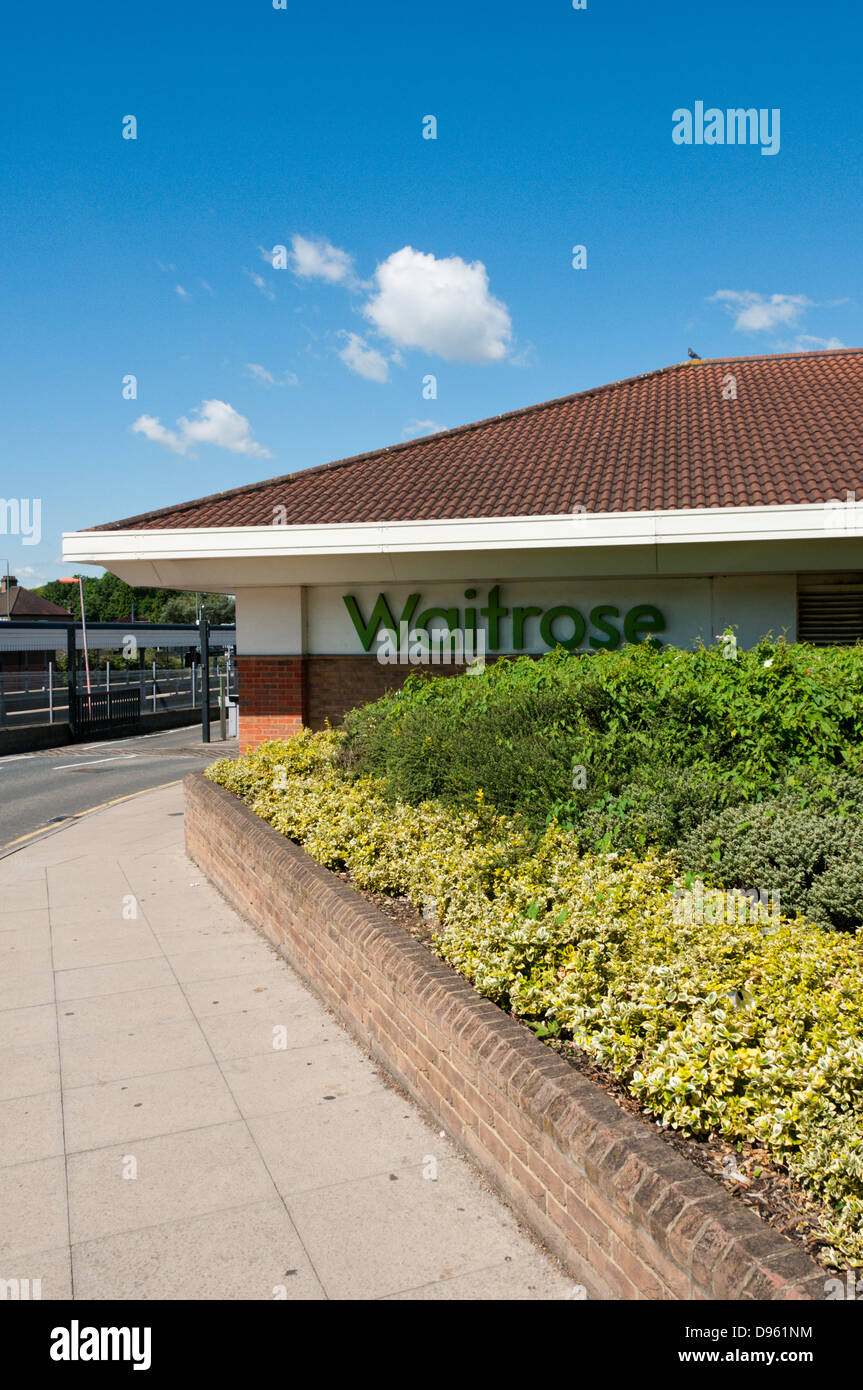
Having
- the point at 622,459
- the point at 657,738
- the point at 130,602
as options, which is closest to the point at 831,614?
the point at 622,459

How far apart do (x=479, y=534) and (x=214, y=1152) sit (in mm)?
8056

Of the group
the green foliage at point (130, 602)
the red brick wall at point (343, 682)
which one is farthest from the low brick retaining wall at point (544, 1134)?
the green foliage at point (130, 602)

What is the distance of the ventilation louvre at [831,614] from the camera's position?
37.5ft

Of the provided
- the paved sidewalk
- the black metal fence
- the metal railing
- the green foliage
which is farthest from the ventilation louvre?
the green foliage

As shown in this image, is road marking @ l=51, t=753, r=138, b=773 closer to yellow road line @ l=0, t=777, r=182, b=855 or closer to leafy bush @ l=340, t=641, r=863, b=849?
yellow road line @ l=0, t=777, r=182, b=855

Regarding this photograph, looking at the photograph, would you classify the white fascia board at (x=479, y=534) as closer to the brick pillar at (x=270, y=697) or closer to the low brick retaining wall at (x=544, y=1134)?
the brick pillar at (x=270, y=697)

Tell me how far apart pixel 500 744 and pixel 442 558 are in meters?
5.37

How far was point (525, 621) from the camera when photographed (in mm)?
12203

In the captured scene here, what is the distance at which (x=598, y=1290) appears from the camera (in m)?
3.21

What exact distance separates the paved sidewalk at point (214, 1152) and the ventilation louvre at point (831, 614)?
737cm

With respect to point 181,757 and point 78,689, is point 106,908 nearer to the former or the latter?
point 181,757

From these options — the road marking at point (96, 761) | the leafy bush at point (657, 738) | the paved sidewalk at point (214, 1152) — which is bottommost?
the paved sidewalk at point (214, 1152)

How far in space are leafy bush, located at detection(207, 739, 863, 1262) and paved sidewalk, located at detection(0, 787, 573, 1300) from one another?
783mm

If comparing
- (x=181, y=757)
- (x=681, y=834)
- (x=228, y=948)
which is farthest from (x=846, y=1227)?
(x=181, y=757)
